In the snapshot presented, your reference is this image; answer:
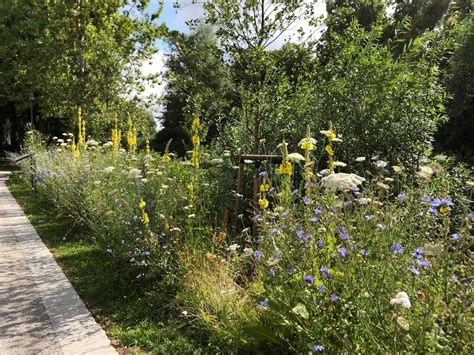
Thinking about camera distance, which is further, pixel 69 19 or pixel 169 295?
pixel 69 19

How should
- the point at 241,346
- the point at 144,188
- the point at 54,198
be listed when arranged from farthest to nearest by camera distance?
the point at 54,198
the point at 144,188
the point at 241,346

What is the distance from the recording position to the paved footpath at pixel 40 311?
10.5 feet

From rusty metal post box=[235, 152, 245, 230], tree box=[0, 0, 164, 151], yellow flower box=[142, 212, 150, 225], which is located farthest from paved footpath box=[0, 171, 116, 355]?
tree box=[0, 0, 164, 151]

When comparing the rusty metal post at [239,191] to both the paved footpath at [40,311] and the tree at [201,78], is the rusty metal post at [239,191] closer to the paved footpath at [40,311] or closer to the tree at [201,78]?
the tree at [201,78]

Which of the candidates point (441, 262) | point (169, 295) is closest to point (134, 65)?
point (169, 295)

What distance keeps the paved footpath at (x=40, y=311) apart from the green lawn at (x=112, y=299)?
112 millimetres

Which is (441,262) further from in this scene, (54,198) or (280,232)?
(54,198)

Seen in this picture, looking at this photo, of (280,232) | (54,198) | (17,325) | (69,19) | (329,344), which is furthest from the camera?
(69,19)

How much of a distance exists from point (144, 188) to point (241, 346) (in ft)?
7.98

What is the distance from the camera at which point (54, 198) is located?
825cm

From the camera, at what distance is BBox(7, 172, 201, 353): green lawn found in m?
3.23

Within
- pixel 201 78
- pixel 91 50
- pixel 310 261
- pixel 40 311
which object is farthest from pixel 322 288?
pixel 91 50

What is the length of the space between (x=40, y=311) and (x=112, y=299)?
0.64 metres

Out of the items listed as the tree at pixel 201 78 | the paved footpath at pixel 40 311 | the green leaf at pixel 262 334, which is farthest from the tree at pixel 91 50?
the green leaf at pixel 262 334
